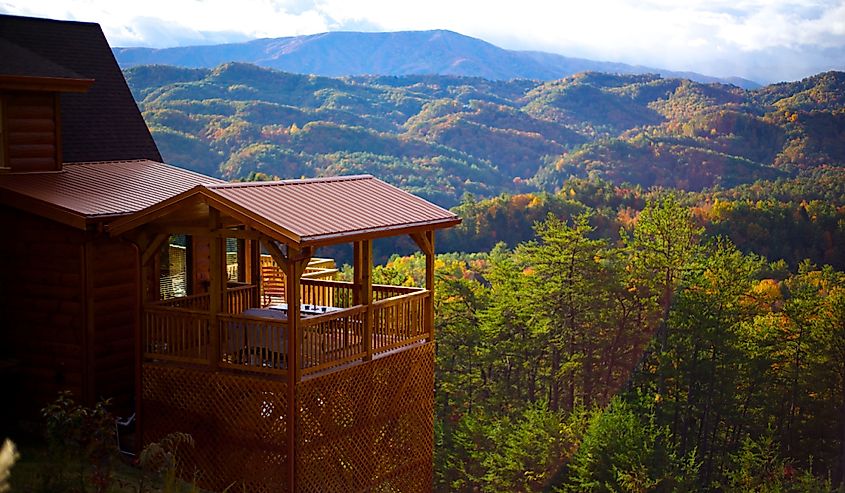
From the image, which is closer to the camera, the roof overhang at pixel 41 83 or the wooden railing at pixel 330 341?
the wooden railing at pixel 330 341

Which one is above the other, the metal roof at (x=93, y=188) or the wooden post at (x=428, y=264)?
the metal roof at (x=93, y=188)

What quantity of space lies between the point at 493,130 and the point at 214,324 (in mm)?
88470

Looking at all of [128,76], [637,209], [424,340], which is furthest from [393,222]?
[128,76]

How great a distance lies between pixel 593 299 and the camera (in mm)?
29000

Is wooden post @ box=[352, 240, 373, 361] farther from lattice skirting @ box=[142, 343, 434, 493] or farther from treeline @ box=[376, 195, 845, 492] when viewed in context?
treeline @ box=[376, 195, 845, 492]

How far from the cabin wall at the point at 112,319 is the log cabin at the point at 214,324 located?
0.07 feet

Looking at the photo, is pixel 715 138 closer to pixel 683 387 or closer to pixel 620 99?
pixel 620 99

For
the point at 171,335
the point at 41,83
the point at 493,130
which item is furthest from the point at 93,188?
the point at 493,130

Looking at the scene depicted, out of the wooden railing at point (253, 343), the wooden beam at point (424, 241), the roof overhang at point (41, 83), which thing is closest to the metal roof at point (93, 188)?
the roof overhang at point (41, 83)

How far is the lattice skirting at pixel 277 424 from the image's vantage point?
10.3 meters

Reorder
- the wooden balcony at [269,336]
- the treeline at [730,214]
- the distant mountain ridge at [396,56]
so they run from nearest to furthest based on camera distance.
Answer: the wooden balcony at [269,336] → the treeline at [730,214] → the distant mountain ridge at [396,56]

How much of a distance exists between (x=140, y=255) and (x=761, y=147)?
81.3 metres

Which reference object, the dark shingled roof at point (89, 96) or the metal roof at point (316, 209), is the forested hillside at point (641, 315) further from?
the dark shingled roof at point (89, 96)

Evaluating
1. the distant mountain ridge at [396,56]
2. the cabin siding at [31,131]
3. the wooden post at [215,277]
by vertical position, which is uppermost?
the distant mountain ridge at [396,56]
